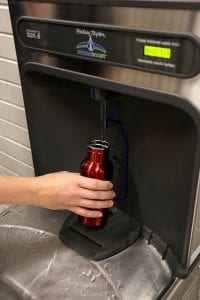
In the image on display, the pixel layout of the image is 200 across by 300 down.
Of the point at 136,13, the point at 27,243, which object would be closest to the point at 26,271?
the point at 27,243

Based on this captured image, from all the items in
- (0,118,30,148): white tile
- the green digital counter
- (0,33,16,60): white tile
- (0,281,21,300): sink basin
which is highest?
the green digital counter

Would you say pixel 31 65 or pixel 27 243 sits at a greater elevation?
pixel 31 65

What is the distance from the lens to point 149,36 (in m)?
0.44

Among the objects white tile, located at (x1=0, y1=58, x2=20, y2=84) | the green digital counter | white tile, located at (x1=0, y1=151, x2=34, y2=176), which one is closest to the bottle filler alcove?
the green digital counter

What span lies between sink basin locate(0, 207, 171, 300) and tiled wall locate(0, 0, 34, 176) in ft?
1.34

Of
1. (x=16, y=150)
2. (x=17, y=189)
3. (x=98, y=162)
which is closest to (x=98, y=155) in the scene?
(x=98, y=162)

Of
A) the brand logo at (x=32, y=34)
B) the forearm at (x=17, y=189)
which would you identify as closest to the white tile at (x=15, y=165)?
the forearm at (x=17, y=189)

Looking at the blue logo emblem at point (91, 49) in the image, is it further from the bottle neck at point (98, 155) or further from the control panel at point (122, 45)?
the bottle neck at point (98, 155)

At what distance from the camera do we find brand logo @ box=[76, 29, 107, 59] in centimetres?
50

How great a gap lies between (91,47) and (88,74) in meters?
0.05

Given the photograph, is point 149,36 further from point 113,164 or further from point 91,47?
point 113,164

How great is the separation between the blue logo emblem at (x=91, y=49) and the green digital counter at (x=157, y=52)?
2.8 inches

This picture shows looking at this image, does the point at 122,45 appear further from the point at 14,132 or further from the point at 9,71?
the point at 14,132

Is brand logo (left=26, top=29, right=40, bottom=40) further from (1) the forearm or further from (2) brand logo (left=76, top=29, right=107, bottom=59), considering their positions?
(1) the forearm
